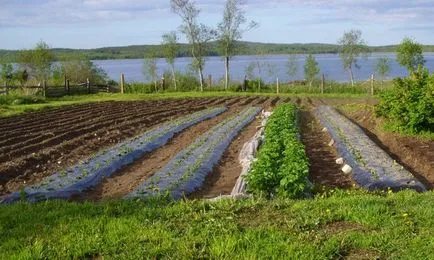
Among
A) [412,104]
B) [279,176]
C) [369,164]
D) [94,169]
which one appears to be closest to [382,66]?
[412,104]

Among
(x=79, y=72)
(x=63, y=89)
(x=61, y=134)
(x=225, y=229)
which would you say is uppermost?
(x=79, y=72)

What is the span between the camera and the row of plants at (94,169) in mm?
8508

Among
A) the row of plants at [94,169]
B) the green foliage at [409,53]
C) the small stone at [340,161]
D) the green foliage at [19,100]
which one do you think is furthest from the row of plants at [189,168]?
the green foliage at [409,53]

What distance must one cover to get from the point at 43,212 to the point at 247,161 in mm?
5362

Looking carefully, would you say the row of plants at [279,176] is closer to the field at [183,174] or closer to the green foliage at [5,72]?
the field at [183,174]

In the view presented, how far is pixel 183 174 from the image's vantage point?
992 cm

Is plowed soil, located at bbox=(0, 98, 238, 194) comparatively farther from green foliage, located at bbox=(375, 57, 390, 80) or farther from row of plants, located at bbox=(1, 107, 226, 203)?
green foliage, located at bbox=(375, 57, 390, 80)

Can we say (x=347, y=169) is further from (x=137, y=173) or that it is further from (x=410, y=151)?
(x=137, y=173)

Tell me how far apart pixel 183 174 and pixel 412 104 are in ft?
27.7

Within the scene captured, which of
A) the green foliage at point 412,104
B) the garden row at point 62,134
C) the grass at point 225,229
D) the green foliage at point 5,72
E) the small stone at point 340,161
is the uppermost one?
the green foliage at point 5,72

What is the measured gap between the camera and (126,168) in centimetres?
1143

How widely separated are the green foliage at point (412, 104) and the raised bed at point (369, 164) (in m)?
1.30

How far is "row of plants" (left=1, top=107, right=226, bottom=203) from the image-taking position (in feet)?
27.9

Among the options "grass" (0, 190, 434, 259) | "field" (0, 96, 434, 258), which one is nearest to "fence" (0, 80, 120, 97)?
"field" (0, 96, 434, 258)
